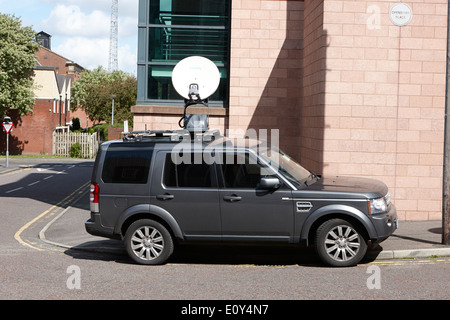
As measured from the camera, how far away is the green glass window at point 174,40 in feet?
57.8

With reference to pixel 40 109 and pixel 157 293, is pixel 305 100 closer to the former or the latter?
pixel 157 293

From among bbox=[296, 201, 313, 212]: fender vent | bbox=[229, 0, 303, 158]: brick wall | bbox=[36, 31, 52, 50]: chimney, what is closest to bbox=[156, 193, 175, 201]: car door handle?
bbox=[296, 201, 313, 212]: fender vent

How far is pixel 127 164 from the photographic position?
30.4 ft

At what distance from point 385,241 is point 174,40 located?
32.7 ft

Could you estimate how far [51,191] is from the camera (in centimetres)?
2166

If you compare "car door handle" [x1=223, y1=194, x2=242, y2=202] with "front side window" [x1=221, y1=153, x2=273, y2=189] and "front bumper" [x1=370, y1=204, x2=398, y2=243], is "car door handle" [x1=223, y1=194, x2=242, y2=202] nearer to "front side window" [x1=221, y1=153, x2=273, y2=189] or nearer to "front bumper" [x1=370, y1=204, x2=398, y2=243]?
"front side window" [x1=221, y1=153, x2=273, y2=189]

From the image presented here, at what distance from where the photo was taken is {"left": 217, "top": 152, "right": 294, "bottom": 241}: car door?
28.9ft

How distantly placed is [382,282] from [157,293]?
2.93 m

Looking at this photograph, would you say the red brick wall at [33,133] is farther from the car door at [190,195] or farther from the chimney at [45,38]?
the chimney at [45,38]

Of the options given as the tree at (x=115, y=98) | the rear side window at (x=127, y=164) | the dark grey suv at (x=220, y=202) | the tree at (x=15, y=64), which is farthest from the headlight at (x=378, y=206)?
the tree at (x=115, y=98)

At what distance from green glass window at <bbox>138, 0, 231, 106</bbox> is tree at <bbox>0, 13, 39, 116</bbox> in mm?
30461

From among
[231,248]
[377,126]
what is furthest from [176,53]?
[231,248]

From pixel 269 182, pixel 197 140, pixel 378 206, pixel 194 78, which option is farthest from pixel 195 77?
pixel 378 206

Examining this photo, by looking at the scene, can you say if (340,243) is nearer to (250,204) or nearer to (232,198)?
(250,204)
